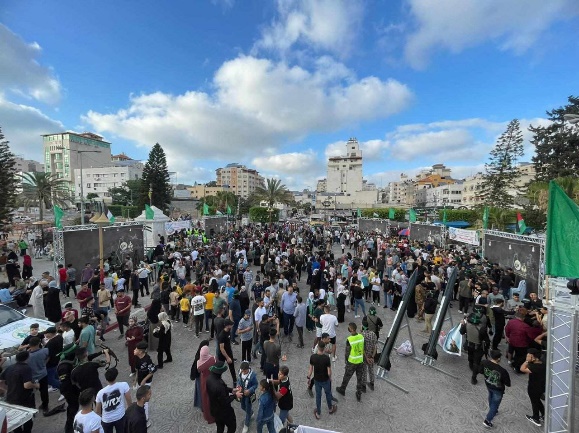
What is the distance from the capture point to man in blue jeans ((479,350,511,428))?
5.07 meters

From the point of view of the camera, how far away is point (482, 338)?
21.9ft

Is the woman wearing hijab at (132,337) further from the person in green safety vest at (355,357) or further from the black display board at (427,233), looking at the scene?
the black display board at (427,233)

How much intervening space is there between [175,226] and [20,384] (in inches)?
781

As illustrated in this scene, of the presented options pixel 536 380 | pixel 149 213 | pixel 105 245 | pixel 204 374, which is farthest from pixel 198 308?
pixel 149 213

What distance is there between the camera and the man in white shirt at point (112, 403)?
13.6ft

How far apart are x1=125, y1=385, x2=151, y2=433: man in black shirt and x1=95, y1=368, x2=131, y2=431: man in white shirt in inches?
18.7

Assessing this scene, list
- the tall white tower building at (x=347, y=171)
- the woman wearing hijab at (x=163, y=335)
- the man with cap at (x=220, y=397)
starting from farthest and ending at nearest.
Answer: the tall white tower building at (x=347, y=171), the woman wearing hijab at (x=163, y=335), the man with cap at (x=220, y=397)

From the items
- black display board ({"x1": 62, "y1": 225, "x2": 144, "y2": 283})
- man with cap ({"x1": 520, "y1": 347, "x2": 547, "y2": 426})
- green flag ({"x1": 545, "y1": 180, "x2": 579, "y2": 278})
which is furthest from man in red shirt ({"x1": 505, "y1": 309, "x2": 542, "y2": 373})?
black display board ({"x1": 62, "y1": 225, "x2": 144, "y2": 283})

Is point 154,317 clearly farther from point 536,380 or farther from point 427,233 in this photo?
point 427,233

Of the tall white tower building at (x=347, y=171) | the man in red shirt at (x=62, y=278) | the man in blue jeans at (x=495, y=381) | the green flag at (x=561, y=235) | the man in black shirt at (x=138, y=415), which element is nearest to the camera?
the man in black shirt at (x=138, y=415)

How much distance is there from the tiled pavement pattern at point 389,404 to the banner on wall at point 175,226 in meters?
15.9

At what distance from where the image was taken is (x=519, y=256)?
1313cm

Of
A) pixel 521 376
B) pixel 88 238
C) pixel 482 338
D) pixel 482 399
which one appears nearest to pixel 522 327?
pixel 482 338

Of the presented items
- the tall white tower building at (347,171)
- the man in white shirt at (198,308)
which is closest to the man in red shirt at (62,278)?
the man in white shirt at (198,308)
